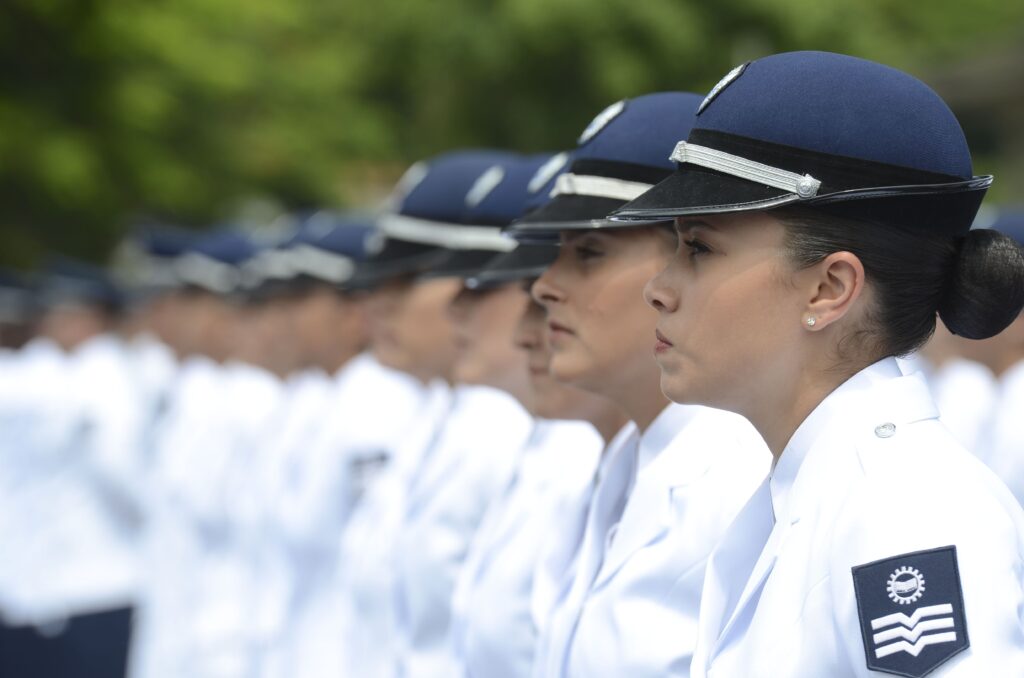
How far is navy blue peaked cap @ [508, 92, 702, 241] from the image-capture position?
2873mm

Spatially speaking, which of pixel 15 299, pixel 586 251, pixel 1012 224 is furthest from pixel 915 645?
pixel 15 299

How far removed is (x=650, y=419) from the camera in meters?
2.98

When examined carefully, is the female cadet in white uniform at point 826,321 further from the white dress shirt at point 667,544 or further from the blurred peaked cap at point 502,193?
the blurred peaked cap at point 502,193

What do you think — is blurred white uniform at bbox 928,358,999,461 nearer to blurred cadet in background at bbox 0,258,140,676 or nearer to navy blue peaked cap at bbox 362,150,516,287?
navy blue peaked cap at bbox 362,150,516,287

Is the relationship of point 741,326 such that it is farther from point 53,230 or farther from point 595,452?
point 53,230

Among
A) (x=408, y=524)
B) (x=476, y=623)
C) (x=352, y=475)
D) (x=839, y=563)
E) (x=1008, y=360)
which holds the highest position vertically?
(x=1008, y=360)

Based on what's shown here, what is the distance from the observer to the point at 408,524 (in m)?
4.35

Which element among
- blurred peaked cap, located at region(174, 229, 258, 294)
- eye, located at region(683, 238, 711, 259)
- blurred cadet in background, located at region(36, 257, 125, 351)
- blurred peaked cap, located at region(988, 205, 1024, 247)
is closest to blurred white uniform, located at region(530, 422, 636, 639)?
eye, located at region(683, 238, 711, 259)

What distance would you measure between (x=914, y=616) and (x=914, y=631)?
2cm

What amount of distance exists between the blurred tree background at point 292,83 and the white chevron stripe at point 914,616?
9674 millimetres

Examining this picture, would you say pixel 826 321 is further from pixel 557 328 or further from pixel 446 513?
pixel 446 513

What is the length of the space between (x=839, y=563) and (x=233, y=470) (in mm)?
5574

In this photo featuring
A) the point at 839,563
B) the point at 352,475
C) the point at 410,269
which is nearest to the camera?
the point at 839,563

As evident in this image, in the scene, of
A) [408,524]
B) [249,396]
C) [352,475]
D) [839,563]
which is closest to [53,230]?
[249,396]
